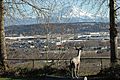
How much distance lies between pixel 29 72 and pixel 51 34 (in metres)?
20.2

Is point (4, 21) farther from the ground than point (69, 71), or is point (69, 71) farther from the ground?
point (4, 21)

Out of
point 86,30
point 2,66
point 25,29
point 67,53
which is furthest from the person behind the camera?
point 86,30

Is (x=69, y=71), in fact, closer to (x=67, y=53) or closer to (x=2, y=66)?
(x=2, y=66)

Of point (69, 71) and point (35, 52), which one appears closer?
point (69, 71)

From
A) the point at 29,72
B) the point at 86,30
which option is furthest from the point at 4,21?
the point at 86,30

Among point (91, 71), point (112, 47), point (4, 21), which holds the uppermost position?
point (4, 21)

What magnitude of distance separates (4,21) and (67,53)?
9958 millimetres

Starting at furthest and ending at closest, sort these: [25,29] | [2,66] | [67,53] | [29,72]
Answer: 1. [25,29]
2. [67,53]
3. [2,66]
4. [29,72]

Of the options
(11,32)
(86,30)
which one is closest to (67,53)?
(11,32)

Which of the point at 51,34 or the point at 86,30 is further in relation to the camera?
the point at 86,30

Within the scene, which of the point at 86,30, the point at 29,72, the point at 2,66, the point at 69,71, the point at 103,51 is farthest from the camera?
the point at 86,30

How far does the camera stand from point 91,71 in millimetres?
27234

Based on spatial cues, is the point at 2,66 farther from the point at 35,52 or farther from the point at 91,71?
the point at 35,52

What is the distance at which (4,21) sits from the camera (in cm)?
3053
